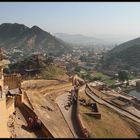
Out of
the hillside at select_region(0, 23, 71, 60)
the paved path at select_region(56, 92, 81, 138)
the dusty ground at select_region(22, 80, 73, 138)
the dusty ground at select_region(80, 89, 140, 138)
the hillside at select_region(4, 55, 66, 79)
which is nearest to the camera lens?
the dusty ground at select_region(22, 80, 73, 138)

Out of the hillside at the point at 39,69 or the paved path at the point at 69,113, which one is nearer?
the paved path at the point at 69,113

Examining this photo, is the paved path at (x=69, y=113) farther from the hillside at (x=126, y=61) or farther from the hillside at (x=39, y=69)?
the hillside at (x=126, y=61)

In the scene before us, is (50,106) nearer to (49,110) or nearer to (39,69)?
(49,110)

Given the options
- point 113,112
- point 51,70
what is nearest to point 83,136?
point 113,112

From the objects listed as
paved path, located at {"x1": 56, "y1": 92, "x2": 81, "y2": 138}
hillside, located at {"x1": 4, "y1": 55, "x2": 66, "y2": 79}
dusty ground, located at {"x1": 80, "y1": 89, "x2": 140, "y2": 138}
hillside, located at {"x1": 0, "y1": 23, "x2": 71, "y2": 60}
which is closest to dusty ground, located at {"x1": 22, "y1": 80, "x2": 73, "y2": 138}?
paved path, located at {"x1": 56, "y1": 92, "x2": 81, "y2": 138}

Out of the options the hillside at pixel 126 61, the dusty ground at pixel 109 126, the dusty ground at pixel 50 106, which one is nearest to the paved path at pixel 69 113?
the dusty ground at pixel 50 106

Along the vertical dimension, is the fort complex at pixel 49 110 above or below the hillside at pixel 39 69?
above

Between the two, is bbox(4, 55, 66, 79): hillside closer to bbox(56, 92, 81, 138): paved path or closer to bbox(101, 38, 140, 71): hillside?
bbox(56, 92, 81, 138): paved path

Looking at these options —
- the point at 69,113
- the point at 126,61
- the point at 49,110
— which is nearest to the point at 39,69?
the point at 69,113
